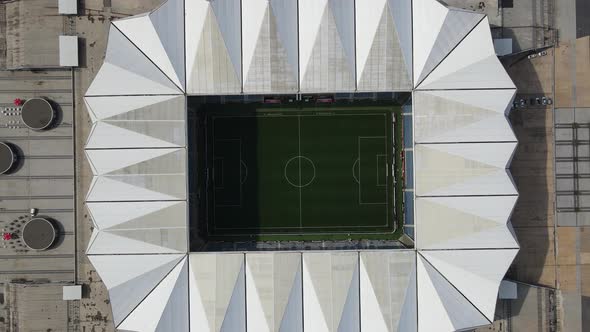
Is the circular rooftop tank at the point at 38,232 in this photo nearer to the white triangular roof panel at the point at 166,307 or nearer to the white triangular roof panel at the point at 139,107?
the white triangular roof panel at the point at 166,307

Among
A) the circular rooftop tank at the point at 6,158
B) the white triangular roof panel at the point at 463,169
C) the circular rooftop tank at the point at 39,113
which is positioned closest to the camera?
the white triangular roof panel at the point at 463,169

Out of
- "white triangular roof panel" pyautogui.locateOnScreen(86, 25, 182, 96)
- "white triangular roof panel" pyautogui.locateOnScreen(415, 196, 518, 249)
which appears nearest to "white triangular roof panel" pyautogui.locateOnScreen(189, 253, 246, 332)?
"white triangular roof panel" pyautogui.locateOnScreen(86, 25, 182, 96)

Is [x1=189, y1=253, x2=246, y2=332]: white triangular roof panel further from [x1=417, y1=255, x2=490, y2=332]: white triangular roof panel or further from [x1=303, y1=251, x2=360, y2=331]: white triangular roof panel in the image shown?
[x1=417, y1=255, x2=490, y2=332]: white triangular roof panel

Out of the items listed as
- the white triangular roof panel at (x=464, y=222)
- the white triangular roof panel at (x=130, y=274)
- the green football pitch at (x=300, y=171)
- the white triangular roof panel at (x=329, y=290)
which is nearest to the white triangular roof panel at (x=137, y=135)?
the green football pitch at (x=300, y=171)

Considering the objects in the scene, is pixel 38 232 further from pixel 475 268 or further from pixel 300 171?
pixel 475 268

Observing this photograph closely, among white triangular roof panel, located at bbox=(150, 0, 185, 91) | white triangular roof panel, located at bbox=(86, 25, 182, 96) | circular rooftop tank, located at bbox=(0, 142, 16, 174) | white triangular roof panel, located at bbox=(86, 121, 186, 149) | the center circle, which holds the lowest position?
the center circle

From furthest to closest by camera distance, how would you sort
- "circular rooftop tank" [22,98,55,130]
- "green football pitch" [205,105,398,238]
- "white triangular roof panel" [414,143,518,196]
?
"green football pitch" [205,105,398,238] < "circular rooftop tank" [22,98,55,130] < "white triangular roof panel" [414,143,518,196]

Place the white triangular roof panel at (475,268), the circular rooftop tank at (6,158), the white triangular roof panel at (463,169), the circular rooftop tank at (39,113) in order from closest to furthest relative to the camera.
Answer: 1. the white triangular roof panel at (463,169)
2. the white triangular roof panel at (475,268)
3. the circular rooftop tank at (39,113)
4. the circular rooftop tank at (6,158)
